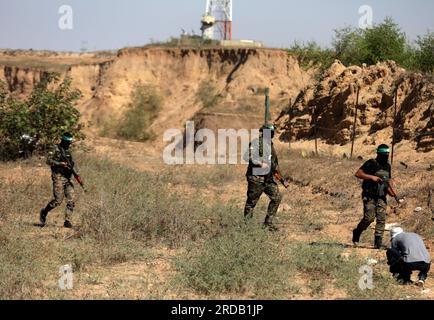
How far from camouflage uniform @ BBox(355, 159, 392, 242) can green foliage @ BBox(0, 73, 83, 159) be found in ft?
32.3

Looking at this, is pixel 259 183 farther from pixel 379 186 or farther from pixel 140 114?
pixel 140 114

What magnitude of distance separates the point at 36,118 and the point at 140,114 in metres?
14.5

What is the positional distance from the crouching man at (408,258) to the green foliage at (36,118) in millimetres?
11057

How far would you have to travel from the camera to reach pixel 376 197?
786cm

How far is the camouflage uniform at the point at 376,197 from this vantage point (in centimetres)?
784

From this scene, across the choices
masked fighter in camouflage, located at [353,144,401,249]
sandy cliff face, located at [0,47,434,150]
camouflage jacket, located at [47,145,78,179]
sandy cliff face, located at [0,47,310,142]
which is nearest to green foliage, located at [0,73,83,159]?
sandy cliff face, located at [0,47,434,150]

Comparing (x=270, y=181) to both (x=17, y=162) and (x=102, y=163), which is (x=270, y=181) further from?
(x=17, y=162)

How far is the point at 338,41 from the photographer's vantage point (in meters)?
27.8

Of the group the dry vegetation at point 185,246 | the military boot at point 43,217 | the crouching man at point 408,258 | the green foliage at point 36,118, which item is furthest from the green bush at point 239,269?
the green foliage at point 36,118

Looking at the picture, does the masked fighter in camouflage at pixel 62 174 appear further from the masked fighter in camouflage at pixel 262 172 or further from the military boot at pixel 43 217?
the masked fighter in camouflage at pixel 262 172

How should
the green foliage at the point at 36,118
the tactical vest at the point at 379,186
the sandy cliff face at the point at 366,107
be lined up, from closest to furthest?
1. the tactical vest at the point at 379,186
2. the green foliage at the point at 36,118
3. the sandy cliff face at the point at 366,107

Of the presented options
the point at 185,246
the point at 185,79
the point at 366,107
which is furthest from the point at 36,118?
the point at 185,79

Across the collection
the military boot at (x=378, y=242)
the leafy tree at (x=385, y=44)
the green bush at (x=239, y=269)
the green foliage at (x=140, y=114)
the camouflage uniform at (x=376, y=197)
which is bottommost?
the green foliage at (x=140, y=114)
